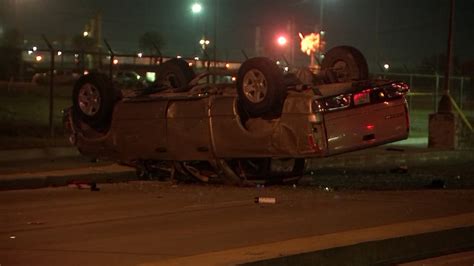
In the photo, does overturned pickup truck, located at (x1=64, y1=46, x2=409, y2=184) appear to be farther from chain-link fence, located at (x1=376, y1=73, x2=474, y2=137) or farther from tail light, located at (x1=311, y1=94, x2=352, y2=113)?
chain-link fence, located at (x1=376, y1=73, x2=474, y2=137)

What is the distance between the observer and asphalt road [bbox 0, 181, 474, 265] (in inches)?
317

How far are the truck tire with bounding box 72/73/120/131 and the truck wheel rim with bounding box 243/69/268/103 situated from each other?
9.17 ft

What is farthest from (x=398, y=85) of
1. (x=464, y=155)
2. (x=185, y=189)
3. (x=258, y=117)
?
(x=464, y=155)

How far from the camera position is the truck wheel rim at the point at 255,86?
40.3ft

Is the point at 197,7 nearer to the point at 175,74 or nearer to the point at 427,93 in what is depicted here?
the point at 427,93

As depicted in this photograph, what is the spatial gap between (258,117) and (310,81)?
126 cm

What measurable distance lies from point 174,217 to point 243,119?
290 centimetres

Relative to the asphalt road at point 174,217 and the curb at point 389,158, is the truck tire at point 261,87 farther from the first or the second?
the curb at point 389,158

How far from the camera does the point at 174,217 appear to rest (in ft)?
34.1

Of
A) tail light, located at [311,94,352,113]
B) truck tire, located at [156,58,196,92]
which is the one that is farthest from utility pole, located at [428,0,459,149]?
tail light, located at [311,94,352,113]

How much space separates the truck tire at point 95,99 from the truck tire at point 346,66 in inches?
148

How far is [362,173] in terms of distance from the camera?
1725cm

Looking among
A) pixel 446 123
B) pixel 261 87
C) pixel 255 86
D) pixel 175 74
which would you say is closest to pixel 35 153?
pixel 175 74

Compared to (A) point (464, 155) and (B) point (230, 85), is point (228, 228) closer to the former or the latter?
(B) point (230, 85)
